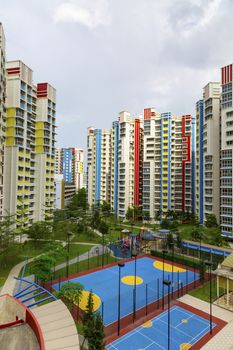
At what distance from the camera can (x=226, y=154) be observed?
55.4 meters

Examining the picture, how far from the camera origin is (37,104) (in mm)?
61281

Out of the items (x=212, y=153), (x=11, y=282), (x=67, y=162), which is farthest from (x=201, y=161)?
(x=67, y=162)

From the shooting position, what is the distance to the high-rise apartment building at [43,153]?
6025 cm

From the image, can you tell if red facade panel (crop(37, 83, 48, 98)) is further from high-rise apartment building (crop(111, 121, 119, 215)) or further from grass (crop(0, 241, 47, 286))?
grass (crop(0, 241, 47, 286))

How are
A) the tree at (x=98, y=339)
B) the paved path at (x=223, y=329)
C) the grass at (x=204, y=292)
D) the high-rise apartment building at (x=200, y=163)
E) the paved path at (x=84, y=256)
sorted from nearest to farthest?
the tree at (x=98, y=339) < the paved path at (x=223, y=329) < the grass at (x=204, y=292) < the paved path at (x=84, y=256) < the high-rise apartment building at (x=200, y=163)

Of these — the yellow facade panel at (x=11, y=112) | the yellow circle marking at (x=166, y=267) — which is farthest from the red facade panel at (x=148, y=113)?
the yellow circle marking at (x=166, y=267)

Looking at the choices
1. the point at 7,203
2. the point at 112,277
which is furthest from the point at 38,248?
the point at 112,277

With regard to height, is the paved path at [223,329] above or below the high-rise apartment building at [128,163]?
below

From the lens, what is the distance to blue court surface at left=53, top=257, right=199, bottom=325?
27.4 meters

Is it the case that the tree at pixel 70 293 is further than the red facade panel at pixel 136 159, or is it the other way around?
the red facade panel at pixel 136 159

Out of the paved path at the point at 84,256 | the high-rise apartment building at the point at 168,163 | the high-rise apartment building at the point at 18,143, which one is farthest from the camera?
the high-rise apartment building at the point at 168,163

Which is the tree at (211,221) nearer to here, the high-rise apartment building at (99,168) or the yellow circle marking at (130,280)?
the yellow circle marking at (130,280)

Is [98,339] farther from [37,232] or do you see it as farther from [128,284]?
[37,232]

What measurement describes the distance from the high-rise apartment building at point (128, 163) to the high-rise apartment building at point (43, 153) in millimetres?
27380
